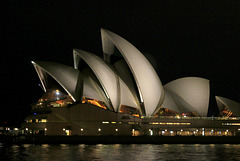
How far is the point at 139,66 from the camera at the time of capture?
65.9 meters

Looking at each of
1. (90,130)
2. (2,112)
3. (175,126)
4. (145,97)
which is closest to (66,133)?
(90,130)

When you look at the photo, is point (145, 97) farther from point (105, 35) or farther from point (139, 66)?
point (105, 35)

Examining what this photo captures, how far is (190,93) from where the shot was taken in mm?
75625

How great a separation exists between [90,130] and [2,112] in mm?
45328

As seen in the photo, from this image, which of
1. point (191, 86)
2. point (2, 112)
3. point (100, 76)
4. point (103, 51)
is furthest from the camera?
point (2, 112)

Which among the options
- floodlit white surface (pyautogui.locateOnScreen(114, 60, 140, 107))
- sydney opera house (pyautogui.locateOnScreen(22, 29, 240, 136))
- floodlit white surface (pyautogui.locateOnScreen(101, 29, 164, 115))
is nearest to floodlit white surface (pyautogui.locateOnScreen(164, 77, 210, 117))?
sydney opera house (pyautogui.locateOnScreen(22, 29, 240, 136))

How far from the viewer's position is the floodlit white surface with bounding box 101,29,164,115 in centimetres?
6481

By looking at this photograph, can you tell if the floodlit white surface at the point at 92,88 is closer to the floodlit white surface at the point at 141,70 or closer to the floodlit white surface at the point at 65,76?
the floodlit white surface at the point at 65,76

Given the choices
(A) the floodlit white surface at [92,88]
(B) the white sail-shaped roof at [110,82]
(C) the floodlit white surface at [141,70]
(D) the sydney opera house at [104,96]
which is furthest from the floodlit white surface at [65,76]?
(C) the floodlit white surface at [141,70]

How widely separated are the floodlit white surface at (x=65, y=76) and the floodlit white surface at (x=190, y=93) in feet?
61.7

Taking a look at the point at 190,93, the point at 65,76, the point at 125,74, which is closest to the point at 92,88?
the point at 65,76

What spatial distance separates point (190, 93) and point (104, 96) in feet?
58.9

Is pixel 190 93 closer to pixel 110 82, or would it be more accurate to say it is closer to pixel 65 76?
pixel 110 82

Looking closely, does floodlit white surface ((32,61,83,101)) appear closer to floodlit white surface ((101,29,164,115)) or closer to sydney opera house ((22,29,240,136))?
sydney opera house ((22,29,240,136))
